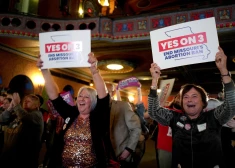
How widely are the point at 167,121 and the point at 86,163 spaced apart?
836mm

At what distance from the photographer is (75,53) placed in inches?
89.2

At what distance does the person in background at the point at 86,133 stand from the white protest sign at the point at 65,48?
0.44 ft

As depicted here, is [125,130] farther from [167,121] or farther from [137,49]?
[137,49]

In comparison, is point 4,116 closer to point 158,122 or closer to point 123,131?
point 123,131

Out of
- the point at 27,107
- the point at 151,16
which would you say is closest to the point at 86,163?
the point at 27,107

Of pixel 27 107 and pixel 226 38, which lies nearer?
pixel 27 107

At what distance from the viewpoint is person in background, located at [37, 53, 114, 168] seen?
6.25 feet

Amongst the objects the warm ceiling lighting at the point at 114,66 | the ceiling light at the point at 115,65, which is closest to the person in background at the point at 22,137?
the ceiling light at the point at 115,65

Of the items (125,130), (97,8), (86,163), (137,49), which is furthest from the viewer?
(97,8)

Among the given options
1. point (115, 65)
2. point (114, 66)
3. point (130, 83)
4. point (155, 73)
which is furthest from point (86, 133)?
point (114, 66)

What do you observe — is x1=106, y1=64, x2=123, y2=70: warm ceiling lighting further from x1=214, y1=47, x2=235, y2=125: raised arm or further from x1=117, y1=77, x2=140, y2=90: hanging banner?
x1=214, y1=47, x2=235, y2=125: raised arm

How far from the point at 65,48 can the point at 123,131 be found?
1406 millimetres

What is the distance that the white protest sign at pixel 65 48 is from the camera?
2246 mm

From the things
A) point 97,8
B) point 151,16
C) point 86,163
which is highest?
point 97,8
